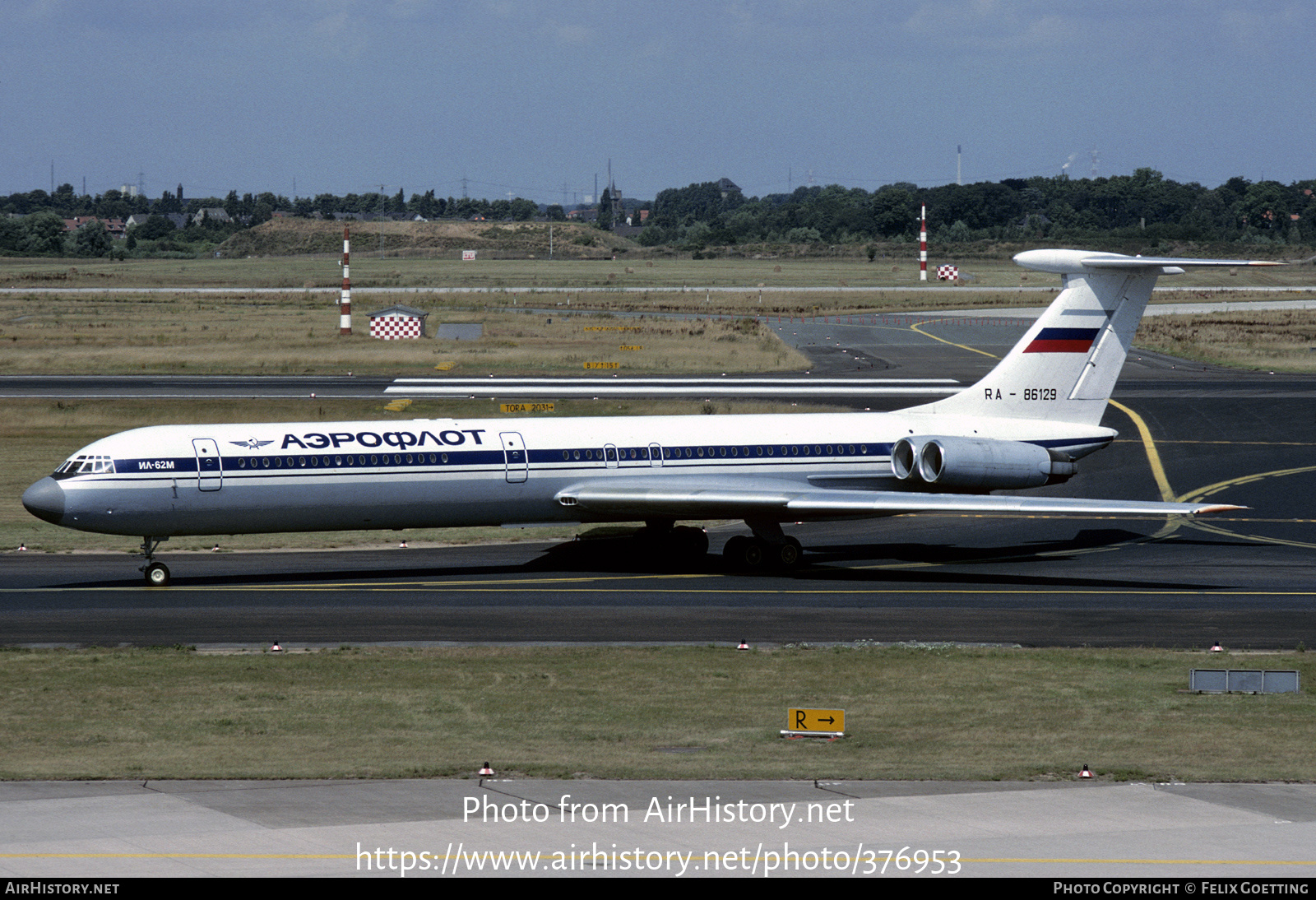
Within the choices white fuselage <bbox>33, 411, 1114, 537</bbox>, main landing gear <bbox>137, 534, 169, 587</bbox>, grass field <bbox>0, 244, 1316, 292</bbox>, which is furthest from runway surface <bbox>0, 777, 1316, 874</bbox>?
grass field <bbox>0, 244, 1316, 292</bbox>

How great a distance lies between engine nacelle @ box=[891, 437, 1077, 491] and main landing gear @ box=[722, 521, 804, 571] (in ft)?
10.6

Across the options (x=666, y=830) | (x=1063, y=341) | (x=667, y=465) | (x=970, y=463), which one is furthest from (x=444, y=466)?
(x=666, y=830)

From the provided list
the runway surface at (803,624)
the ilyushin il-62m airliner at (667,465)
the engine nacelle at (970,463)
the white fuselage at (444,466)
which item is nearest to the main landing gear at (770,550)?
the ilyushin il-62m airliner at (667,465)

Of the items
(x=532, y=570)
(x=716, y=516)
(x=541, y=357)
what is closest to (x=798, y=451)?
(x=716, y=516)

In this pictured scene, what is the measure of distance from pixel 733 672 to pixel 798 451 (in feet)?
39.4

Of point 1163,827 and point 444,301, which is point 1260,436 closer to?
point 1163,827

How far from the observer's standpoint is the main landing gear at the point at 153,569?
31062 millimetres

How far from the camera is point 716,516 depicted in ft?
109

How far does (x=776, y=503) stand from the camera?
32.8 metres

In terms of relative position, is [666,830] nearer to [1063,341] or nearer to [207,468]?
[207,468]

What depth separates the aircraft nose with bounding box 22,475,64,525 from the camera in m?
29.3

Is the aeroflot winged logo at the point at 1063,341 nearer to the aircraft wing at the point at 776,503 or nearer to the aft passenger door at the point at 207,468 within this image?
the aircraft wing at the point at 776,503

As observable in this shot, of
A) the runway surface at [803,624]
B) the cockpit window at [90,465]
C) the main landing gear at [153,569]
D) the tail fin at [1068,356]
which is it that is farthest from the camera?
the tail fin at [1068,356]

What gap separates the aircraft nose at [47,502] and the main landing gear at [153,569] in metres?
1.98
